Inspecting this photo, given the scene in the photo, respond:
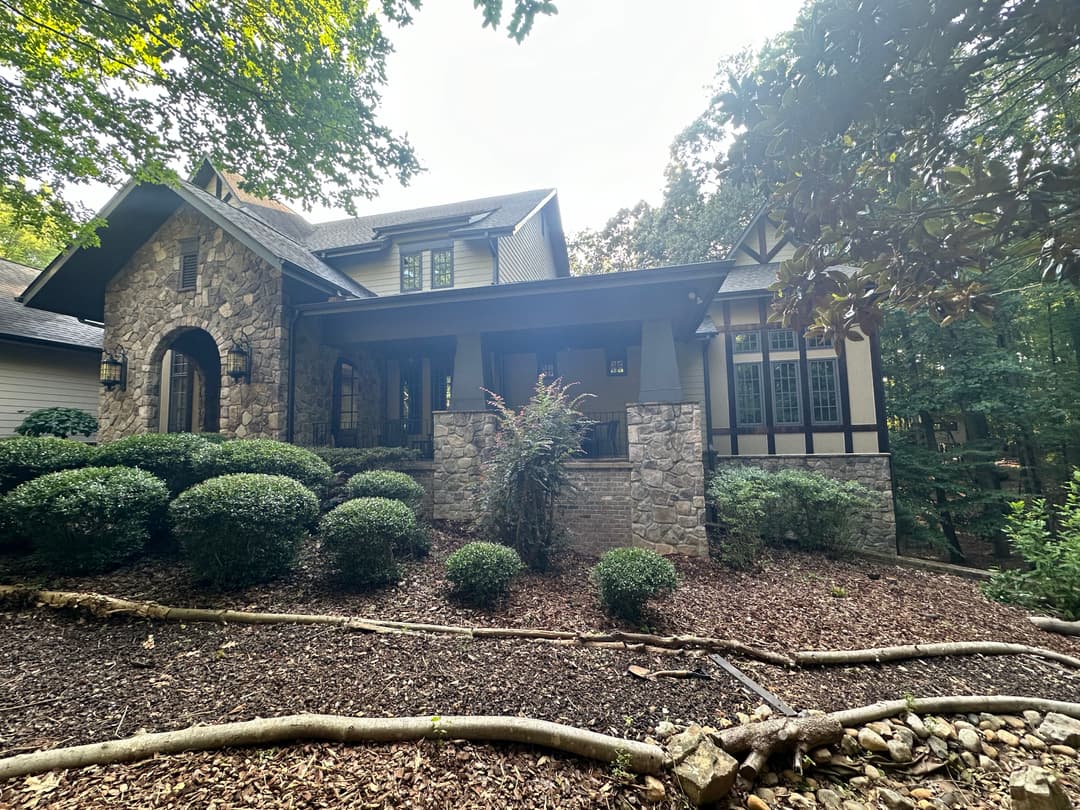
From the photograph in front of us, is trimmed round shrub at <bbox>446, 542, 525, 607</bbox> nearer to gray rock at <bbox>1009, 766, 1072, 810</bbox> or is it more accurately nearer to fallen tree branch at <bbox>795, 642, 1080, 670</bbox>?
A: fallen tree branch at <bbox>795, 642, 1080, 670</bbox>

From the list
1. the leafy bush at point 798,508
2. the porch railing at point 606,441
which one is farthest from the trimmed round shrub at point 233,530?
the porch railing at point 606,441

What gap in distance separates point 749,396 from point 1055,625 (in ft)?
21.3

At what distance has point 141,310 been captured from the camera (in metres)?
8.77

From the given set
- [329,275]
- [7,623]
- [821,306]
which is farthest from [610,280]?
[7,623]

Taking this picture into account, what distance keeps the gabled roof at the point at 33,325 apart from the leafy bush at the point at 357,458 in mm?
7192

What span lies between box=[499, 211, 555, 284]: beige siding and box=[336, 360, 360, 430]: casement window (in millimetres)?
4021

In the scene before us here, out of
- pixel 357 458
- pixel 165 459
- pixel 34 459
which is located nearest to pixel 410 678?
pixel 165 459

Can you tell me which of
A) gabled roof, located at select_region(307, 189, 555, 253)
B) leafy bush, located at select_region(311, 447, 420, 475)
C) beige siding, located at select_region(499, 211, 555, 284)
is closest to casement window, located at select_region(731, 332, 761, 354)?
beige siding, located at select_region(499, 211, 555, 284)

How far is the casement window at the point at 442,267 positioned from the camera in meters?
10.8

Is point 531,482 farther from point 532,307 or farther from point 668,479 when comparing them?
point 532,307

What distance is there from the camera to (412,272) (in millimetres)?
11070

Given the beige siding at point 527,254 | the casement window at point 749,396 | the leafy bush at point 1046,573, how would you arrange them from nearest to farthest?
the leafy bush at point 1046,573 < the casement window at point 749,396 < the beige siding at point 527,254

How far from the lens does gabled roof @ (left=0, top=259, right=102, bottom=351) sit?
917cm

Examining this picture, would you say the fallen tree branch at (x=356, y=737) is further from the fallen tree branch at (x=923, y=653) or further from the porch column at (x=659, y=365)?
the porch column at (x=659, y=365)
